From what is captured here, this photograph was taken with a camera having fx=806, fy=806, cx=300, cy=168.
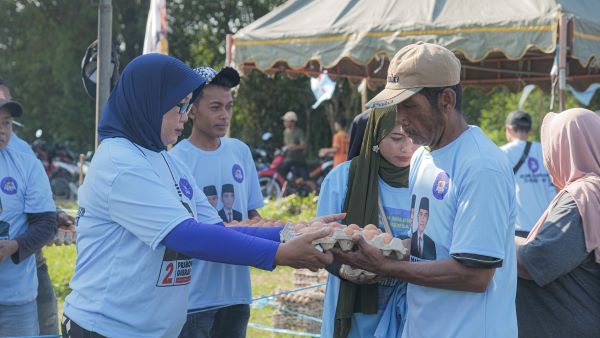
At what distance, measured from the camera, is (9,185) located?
170 inches

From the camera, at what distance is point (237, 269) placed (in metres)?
4.13

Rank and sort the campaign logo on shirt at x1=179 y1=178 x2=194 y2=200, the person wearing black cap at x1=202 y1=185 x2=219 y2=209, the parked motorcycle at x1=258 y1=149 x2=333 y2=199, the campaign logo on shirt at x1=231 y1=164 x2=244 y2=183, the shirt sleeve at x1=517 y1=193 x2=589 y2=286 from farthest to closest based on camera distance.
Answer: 1. the parked motorcycle at x1=258 y1=149 x2=333 y2=199
2. the campaign logo on shirt at x1=231 y1=164 x2=244 y2=183
3. the person wearing black cap at x1=202 y1=185 x2=219 y2=209
4. the shirt sleeve at x1=517 y1=193 x2=589 y2=286
5. the campaign logo on shirt at x1=179 y1=178 x2=194 y2=200

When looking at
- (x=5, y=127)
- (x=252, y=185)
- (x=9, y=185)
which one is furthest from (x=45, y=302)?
(x=252, y=185)

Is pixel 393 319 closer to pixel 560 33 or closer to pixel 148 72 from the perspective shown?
pixel 148 72

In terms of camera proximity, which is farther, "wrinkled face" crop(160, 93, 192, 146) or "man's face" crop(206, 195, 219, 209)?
"man's face" crop(206, 195, 219, 209)

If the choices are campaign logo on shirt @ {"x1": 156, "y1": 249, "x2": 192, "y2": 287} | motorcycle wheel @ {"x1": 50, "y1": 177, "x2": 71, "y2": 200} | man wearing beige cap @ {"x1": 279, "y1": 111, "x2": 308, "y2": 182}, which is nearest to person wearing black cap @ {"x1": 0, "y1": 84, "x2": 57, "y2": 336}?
campaign logo on shirt @ {"x1": 156, "y1": 249, "x2": 192, "y2": 287}

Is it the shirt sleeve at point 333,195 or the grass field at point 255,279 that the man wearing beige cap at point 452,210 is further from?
the grass field at point 255,279

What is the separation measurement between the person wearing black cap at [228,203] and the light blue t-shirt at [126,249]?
1297 mm

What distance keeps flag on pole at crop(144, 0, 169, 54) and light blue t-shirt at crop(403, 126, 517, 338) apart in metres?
4.71

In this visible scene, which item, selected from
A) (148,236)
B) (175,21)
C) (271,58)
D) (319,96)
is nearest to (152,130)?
(148,236)

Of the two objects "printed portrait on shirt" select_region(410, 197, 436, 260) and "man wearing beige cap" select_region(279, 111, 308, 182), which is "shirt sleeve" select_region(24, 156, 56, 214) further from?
"man wearing beige cap" select_region(279, 111, 308, 182)

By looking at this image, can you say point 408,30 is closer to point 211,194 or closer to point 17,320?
point 211,194

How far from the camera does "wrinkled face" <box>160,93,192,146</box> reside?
10.1ft

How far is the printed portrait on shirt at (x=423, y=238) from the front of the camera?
115 inches
